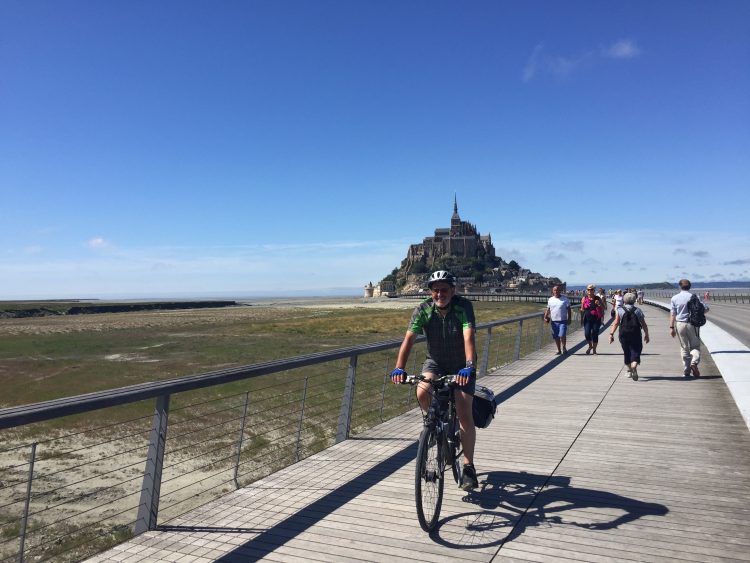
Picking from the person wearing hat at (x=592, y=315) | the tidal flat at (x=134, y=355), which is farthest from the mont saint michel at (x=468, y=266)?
the person wearing hat at (x=592, y=315)

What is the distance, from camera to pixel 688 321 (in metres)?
10.4

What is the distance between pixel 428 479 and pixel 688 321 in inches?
327

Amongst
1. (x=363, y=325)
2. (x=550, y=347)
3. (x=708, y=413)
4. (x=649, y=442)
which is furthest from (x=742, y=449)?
(x=363, y=325)

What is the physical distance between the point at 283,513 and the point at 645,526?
2.65m

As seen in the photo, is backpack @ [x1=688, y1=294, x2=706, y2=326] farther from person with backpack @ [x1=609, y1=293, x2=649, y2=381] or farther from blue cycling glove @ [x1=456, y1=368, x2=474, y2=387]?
blue cycling glove @ [x1=456, y1=368, x2=474, y2=387]

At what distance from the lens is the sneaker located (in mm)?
4730

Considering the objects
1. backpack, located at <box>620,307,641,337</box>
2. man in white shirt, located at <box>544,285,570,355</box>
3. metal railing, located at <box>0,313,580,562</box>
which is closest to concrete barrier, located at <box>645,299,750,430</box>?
backpack, located at <box>620,307,641,337</box>

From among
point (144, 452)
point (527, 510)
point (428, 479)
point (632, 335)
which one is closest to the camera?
point (428, 479)

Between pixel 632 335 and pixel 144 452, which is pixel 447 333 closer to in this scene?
pixel 632 335

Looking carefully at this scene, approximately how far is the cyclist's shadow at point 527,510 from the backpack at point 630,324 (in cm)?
636

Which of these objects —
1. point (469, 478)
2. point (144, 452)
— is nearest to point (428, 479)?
point (469, 478)

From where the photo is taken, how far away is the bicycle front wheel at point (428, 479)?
12.7 ft

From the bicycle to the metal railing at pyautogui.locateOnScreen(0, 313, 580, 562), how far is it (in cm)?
159

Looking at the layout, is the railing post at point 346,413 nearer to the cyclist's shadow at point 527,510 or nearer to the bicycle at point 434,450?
the cyclist's shadow at point 527,510
